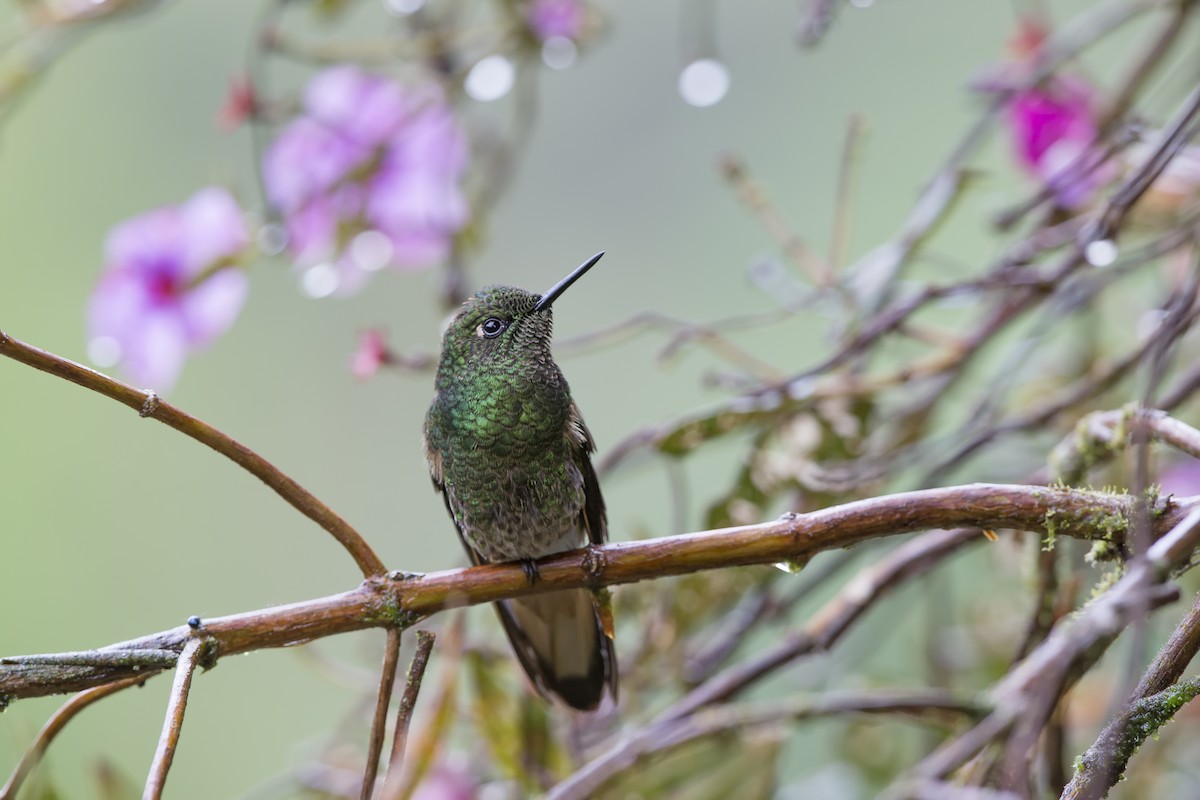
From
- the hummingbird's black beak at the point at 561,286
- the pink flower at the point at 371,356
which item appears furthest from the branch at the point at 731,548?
the pink flower at the point at 371,356

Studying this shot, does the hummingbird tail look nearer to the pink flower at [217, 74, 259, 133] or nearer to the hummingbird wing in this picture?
the hummingbird wing

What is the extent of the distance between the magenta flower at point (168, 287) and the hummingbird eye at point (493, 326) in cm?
71

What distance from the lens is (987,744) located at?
0.88m

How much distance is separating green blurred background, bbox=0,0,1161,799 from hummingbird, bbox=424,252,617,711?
4.40ft

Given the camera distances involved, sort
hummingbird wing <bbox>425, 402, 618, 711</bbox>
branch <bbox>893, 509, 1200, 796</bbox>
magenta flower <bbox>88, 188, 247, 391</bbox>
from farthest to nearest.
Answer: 1. magenta flower <bbox>88, 188, 247, 391</bbox>
2. hummingbird wing <bbox>425, 402, 618, 711</bbox>
3. branch <bbox>893, 509, 1200, 796</bbox>

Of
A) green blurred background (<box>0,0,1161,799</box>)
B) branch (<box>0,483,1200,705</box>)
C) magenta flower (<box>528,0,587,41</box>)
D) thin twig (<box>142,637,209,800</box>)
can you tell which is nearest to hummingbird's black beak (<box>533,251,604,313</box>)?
branch (<box>0,483,1200,705</box>)

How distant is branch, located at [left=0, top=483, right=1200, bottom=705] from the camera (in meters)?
0.73

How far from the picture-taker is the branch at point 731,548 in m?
0.73

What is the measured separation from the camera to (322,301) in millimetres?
3225

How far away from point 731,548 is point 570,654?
64cm

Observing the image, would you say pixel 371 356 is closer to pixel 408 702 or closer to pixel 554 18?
pixel 554 18

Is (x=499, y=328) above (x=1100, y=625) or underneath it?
above

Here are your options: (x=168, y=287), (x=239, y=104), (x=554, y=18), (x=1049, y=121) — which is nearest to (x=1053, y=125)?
(x=1049, y=121)

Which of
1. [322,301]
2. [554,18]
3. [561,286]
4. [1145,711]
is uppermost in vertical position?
[322,301]
